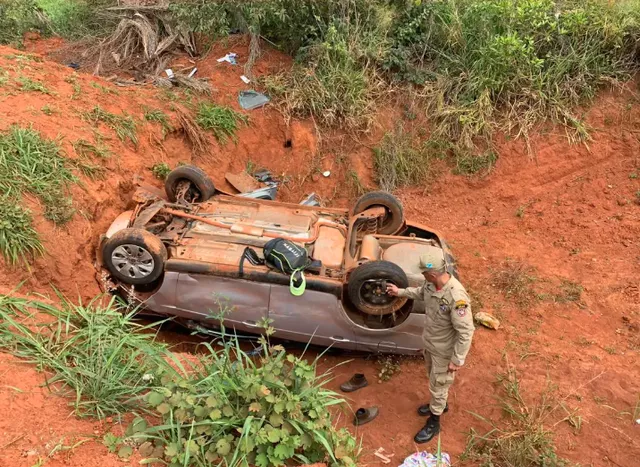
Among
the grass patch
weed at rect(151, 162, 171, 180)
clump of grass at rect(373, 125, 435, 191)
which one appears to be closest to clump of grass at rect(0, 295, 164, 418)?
weed at rect(151, 162, 171, 180)

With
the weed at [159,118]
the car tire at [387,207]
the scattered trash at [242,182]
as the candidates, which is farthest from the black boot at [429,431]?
the weed at [159,118]

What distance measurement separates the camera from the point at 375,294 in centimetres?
505

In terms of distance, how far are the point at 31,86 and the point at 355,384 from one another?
5700 millimetres

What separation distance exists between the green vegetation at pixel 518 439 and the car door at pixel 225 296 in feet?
8.08

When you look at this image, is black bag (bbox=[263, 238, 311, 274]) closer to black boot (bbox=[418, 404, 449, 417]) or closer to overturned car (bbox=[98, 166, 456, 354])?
overturned car (bbox=[98, 166, 456, 354])

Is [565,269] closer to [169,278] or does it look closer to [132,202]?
[169,278]

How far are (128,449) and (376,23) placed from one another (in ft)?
26.9

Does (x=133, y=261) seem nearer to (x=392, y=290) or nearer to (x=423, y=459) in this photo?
(x=392, y=290)

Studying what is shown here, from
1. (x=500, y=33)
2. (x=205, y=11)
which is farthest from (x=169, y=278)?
(x=500, y=33)

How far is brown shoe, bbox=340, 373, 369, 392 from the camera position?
550cm

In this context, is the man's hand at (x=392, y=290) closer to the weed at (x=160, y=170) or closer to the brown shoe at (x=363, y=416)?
the brown shoe at (x=363, y=416)

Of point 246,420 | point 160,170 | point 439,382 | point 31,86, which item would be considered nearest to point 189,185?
point 160,170

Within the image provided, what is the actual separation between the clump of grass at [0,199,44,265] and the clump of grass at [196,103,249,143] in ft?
12.0

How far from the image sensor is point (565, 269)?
7.20m
